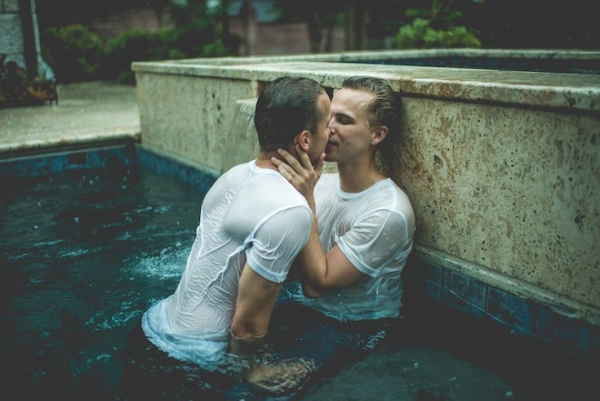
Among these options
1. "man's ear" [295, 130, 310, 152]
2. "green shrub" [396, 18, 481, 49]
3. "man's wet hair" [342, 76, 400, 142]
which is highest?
"green shrub" [396, 18, 481, 49]

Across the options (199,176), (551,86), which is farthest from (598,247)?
(199,176)

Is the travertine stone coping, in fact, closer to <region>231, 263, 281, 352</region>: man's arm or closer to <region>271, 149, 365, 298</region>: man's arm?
<region>271, 149, 365, 298</region>: man's arm

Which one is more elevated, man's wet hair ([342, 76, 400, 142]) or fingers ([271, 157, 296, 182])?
man's wet hair ([342, 76, 400, 142])

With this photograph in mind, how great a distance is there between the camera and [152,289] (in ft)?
12.2

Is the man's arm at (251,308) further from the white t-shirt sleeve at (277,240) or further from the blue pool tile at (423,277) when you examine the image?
the blue pool tile at (423,277)

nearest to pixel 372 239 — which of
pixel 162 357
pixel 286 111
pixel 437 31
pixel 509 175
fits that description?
pixel 509 175

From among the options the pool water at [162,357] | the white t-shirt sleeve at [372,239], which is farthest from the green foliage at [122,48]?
the white t-shirt sleeve at [372,239]

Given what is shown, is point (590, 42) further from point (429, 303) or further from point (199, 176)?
point (429, 303)

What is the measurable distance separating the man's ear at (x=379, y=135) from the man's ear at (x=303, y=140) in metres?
0.69

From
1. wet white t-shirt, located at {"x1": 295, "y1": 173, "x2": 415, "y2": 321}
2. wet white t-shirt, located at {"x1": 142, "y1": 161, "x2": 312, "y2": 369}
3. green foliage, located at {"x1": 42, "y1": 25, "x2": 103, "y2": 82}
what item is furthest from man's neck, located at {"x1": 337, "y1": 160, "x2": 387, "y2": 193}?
green foliage, located at {"x1": 42, "y1": 25, "x2": 103, "y2": 82}

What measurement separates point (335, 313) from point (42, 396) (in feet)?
5.02

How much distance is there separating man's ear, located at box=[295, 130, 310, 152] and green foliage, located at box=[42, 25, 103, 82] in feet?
54.8

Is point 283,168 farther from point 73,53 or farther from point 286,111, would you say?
point 73,53

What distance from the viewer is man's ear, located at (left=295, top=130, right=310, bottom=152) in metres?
2.42
